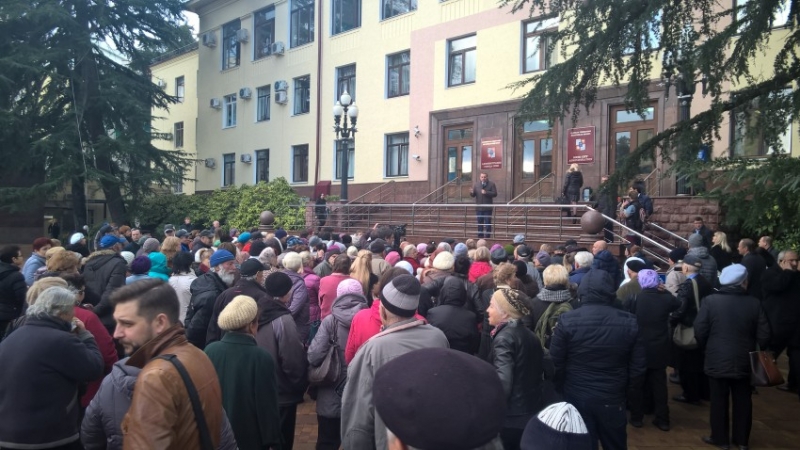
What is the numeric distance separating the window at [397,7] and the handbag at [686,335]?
20149mm

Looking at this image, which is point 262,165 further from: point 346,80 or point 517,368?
point 517,368

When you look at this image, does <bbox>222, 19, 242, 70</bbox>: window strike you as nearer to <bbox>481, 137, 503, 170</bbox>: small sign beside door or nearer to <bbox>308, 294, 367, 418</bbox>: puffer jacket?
<bbox>481, 137, 503, 170</bbox>: small sign beside door

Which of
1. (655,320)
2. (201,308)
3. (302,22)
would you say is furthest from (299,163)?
(655,320)

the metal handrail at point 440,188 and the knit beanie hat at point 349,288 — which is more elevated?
the metal handrail at point 440,188

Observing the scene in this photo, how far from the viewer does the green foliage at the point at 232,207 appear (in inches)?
976

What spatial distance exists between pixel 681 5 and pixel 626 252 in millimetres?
7022

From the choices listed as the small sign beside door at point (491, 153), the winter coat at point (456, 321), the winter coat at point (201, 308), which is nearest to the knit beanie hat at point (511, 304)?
the winter coat at point (456, 321)

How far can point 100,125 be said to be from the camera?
27.4m

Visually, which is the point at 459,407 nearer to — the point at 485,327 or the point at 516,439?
the point at 516,439

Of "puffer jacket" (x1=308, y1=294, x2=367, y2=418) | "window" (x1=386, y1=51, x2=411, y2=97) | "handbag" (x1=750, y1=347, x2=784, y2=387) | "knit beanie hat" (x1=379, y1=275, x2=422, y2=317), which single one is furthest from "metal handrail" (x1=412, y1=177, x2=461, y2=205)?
"knit beanie hat" (x1=379, y1=275, x2=422, y2=317)

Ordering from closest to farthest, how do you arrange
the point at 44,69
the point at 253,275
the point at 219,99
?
1. the point at 253,275
2. the point at 44,69
3. the point at 219,99

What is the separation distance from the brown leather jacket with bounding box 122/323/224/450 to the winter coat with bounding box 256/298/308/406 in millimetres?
1972

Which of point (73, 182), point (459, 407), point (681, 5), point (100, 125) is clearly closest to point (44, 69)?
point (100, 125)

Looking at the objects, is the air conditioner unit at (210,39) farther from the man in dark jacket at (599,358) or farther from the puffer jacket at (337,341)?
the man in dark jacket at (599,358)
